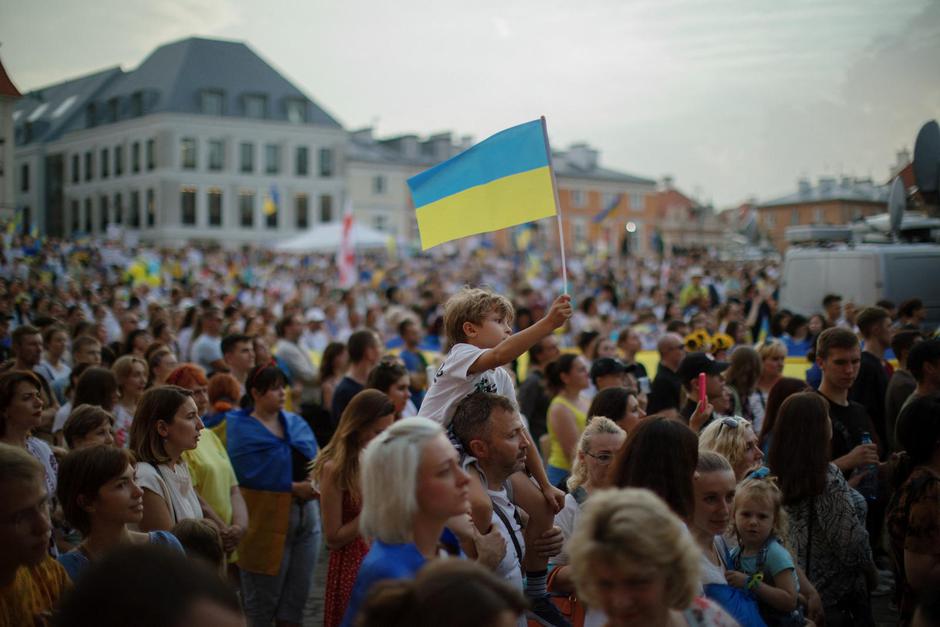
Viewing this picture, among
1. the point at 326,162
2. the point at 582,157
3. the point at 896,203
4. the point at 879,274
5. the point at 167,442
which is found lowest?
the point at 167,442

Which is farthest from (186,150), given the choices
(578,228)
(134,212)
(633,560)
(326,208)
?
(633,560)

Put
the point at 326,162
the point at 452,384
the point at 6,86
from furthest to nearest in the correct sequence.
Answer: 1. the point at 326,162
2. the point at 6,86
3. the point at 452,384

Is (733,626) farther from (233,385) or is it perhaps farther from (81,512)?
(233,385)

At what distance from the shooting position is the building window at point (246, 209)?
75375 mm

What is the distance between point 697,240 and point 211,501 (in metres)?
102

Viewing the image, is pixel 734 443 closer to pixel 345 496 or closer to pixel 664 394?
pixel 345 496

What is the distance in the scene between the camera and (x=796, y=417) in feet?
15.3

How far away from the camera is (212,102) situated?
7138 centimetres

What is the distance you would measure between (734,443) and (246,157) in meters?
73.6

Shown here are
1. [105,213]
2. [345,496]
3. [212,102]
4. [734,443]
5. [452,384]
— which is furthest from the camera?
[105,213]

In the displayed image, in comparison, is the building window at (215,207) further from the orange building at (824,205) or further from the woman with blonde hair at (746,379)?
the woman with blonde hair at (746,379)

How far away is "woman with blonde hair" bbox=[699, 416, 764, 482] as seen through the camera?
4.60 metres

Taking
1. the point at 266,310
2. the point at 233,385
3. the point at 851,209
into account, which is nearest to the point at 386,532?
the point at 233,385

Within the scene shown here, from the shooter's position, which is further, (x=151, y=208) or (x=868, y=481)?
(x=151, y=208)
